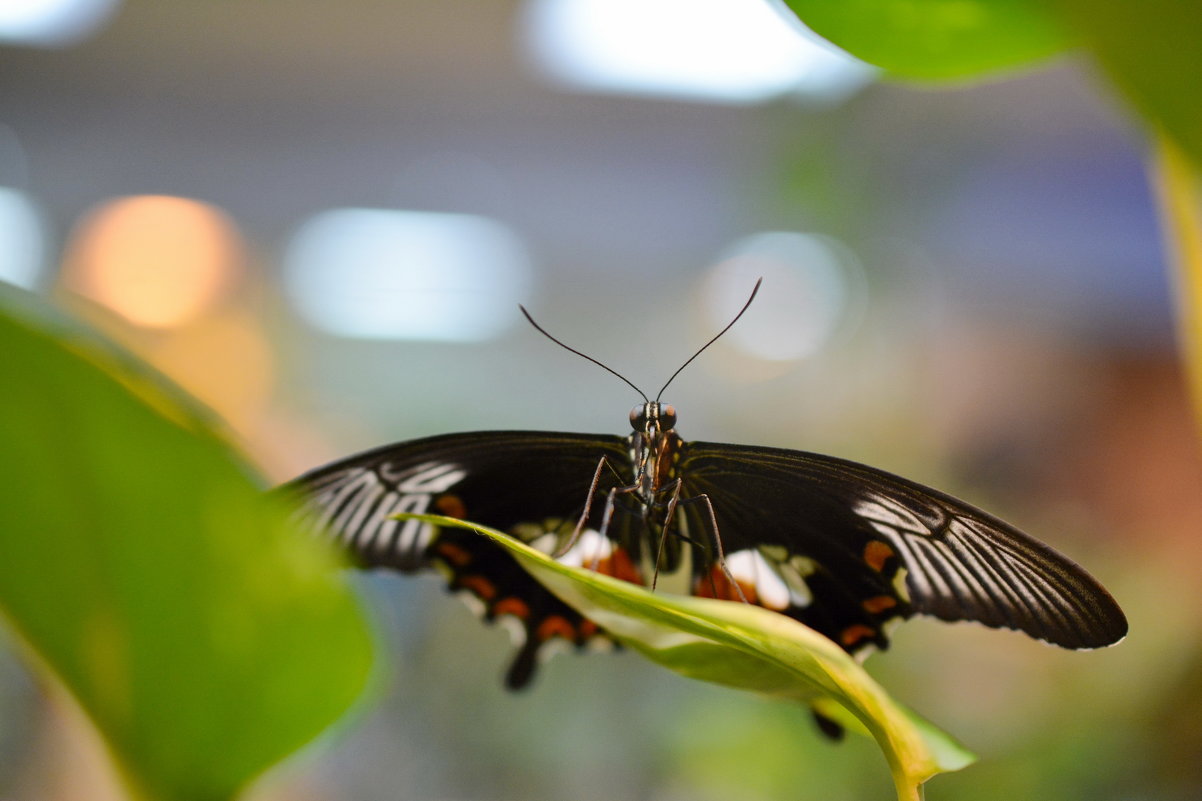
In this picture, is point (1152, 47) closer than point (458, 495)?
Yes

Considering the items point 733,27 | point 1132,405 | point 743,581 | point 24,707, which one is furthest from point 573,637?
point 1132,405

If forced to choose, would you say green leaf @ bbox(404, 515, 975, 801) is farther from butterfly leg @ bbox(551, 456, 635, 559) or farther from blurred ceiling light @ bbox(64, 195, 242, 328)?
blurred ceiling light @ bbox(64, 195, 242, 328)

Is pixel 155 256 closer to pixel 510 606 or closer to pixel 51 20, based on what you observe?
pixel 51 20

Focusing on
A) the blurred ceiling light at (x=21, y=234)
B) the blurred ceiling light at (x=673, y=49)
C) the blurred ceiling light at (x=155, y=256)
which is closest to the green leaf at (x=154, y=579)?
the blurred ceiling light at (x=673, y=49)

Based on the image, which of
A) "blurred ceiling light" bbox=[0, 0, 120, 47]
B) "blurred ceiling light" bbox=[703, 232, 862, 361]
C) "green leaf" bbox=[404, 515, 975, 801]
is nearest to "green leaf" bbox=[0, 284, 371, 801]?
"green leaf" bbox=[404, 515, 975, 801]

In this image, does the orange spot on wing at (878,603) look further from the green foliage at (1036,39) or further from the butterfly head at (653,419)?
the green foliage at (1036,39)

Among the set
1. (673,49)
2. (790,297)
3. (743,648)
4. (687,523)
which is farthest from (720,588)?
(673,49)
